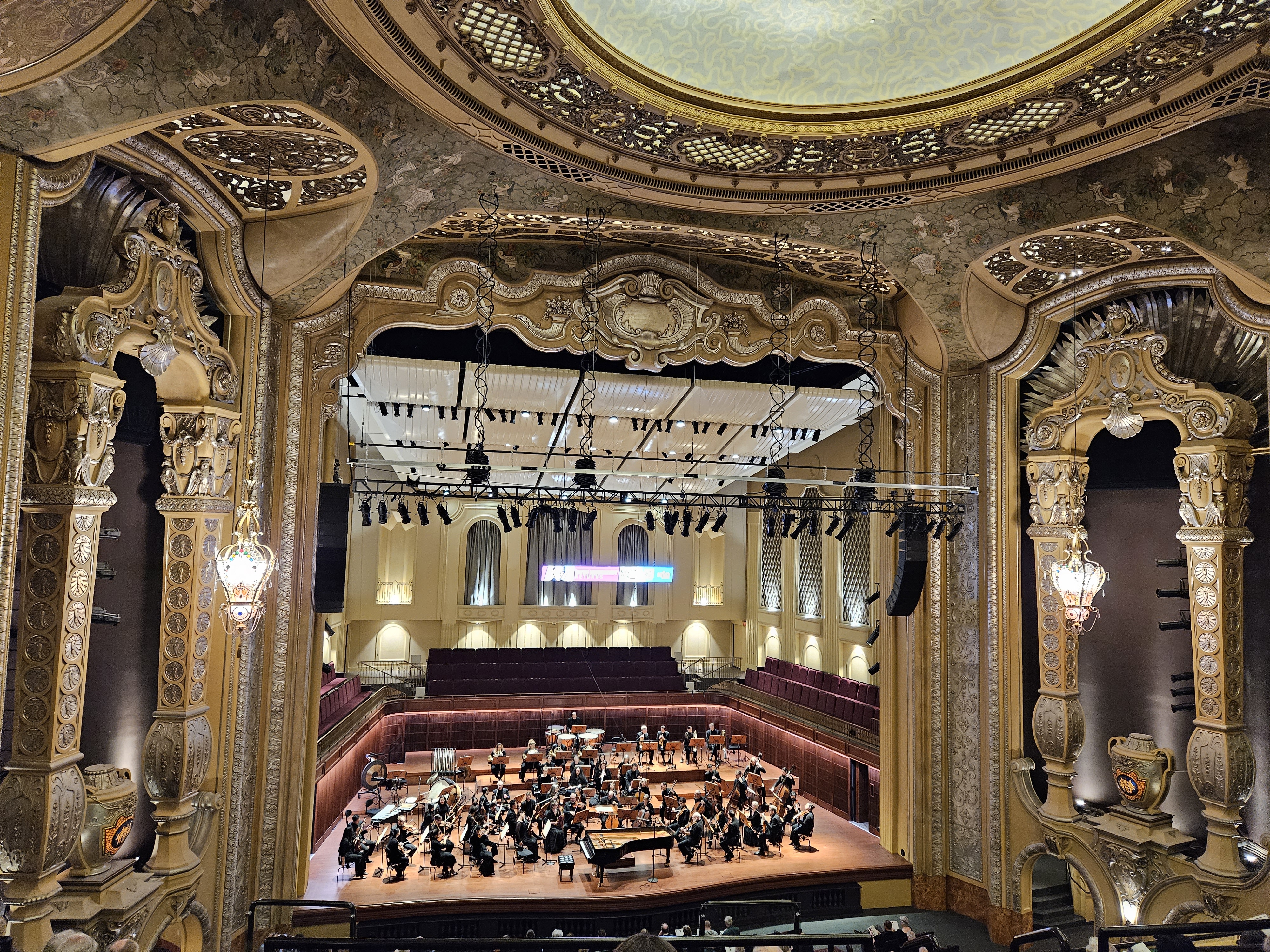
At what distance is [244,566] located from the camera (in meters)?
5.62

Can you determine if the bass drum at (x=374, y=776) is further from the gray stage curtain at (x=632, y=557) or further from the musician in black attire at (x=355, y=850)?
the gray stage curtain at (x=632, y=557)

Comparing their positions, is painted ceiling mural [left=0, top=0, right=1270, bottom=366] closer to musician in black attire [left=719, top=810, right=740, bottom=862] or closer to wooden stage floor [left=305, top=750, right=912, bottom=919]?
wooden stage floor [left=305, top=750, right=912, bottom=919]

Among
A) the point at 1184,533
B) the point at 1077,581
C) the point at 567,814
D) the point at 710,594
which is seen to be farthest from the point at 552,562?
the point at 1184,533

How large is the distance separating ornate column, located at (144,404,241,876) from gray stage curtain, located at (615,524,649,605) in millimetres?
14964

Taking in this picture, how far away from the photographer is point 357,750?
13.1 m

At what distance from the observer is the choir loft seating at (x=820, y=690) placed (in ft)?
43.8

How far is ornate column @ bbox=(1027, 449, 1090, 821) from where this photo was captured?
26.4ft

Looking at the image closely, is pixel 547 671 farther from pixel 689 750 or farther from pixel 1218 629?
pixel 1218 629

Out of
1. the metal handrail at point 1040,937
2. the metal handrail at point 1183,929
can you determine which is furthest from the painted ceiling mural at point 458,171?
the metal handrail at point 1040,937

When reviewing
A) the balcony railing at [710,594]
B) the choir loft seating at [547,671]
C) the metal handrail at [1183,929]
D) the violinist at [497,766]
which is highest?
the balcony railing at [710,594]

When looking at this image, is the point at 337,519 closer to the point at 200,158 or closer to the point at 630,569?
the point at 200,158

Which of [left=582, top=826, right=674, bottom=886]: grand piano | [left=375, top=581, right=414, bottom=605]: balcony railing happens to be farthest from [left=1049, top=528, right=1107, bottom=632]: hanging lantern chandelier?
[left=375, top=581, right=414, bottom=605]: balcony railing

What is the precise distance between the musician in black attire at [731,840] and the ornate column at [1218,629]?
503 cm

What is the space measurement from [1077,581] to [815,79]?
187 inches
